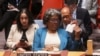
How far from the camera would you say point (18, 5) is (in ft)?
17.5

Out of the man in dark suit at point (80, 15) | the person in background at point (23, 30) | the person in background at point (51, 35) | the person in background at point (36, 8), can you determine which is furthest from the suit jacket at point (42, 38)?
the person in background at point (36, 8)

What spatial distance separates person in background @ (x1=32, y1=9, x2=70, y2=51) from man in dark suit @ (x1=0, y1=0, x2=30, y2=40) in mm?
1109

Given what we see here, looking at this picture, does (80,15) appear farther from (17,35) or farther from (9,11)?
(9,11)

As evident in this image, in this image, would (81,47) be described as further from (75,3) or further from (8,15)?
(8,15)

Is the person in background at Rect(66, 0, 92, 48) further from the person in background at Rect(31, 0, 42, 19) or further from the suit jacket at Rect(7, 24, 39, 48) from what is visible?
the person in background at Rect(31, 0, 42, 19)

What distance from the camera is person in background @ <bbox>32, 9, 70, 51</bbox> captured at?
4.03m

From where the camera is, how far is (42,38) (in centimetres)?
407

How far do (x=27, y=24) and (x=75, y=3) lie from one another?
688mm

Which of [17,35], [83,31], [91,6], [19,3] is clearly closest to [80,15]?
[83,31]

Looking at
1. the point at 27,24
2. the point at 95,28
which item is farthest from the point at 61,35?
the point at 95,28

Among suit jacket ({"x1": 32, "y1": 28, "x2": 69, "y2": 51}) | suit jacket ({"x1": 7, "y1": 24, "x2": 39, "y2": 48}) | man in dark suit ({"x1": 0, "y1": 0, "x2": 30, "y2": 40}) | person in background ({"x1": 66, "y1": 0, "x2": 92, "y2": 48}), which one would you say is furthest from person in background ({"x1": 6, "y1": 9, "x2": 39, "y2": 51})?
man in dark suit ({"x1": 0, "y1": 0, "x2": 30, "y2": 40})

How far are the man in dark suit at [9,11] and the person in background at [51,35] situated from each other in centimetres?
111

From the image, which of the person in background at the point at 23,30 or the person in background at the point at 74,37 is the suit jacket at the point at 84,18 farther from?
the person in background at the point at 23,30

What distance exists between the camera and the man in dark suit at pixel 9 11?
16.8ft
